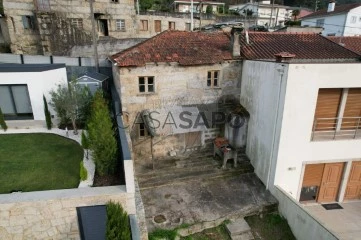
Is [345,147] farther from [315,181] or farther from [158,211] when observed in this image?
[158,211]

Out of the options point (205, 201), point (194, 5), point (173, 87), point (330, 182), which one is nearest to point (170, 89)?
point (173, 87)

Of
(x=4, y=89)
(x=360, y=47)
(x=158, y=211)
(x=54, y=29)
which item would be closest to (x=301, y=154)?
(x=158, y=211)

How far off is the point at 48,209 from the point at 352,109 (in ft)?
66.3

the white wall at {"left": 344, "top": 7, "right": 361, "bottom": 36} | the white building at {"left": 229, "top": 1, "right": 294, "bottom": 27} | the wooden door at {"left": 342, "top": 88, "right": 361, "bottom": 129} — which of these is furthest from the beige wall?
the white building at {"left": 229, "top": 1, "right": 294, "bottom": 27}

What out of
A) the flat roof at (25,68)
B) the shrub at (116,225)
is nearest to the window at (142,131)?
the flat roof at (25,68)

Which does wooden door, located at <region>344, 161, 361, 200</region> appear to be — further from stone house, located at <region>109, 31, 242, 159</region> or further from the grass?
stone house, located at <region>109, 31, 242, 159</region>

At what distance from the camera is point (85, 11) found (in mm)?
46062

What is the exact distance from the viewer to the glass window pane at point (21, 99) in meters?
21.0

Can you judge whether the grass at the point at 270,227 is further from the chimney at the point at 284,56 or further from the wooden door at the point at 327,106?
the chimney at the point at 284,56

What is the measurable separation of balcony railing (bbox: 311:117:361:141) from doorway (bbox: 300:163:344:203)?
2.17 meters

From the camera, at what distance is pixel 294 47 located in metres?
23.1

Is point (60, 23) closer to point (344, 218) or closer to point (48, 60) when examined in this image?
point (48, 60)

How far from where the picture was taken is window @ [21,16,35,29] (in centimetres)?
4432

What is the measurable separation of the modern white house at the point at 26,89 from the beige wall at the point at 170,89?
627 cm
